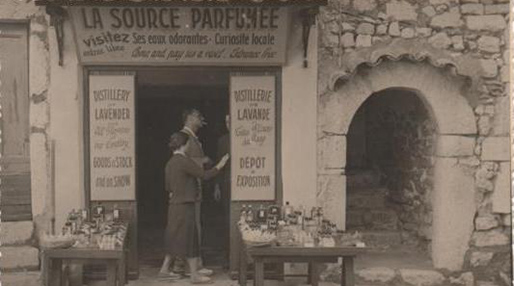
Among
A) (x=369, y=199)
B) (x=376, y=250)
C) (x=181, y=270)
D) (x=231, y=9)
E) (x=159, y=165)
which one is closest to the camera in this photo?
(x=231, y=9)

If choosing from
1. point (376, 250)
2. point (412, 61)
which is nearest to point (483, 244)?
point (376, 250)

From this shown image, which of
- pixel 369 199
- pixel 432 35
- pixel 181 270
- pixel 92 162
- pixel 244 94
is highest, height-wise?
pixel 432 35

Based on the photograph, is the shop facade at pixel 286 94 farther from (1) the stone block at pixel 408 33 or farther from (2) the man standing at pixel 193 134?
(2) the man standing at pixel 193 134

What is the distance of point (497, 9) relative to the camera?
7.60 metres

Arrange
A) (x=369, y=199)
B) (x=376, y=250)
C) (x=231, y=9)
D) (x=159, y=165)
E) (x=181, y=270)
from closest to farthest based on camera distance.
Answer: (x=231, y=9)
(x=181, y=270)
(x=376, y=250)
(x=369, y=199)
(x=159, y=165)

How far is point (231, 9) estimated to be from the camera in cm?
720

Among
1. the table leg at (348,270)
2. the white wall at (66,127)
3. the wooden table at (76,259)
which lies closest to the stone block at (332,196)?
the table leg at (348,270)

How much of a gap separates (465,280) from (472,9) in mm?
3117

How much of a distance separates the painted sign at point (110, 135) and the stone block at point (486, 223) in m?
4.06

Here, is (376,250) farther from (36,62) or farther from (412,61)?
(36,62)

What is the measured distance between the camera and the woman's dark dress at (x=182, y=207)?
721cm

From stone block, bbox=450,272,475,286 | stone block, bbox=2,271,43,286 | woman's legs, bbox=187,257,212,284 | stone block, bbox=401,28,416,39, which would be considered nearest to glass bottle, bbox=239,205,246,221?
woman's legs, bbox=187,257,212,284

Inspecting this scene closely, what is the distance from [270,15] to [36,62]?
8.58 ft

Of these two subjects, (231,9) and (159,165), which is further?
(159,165)
